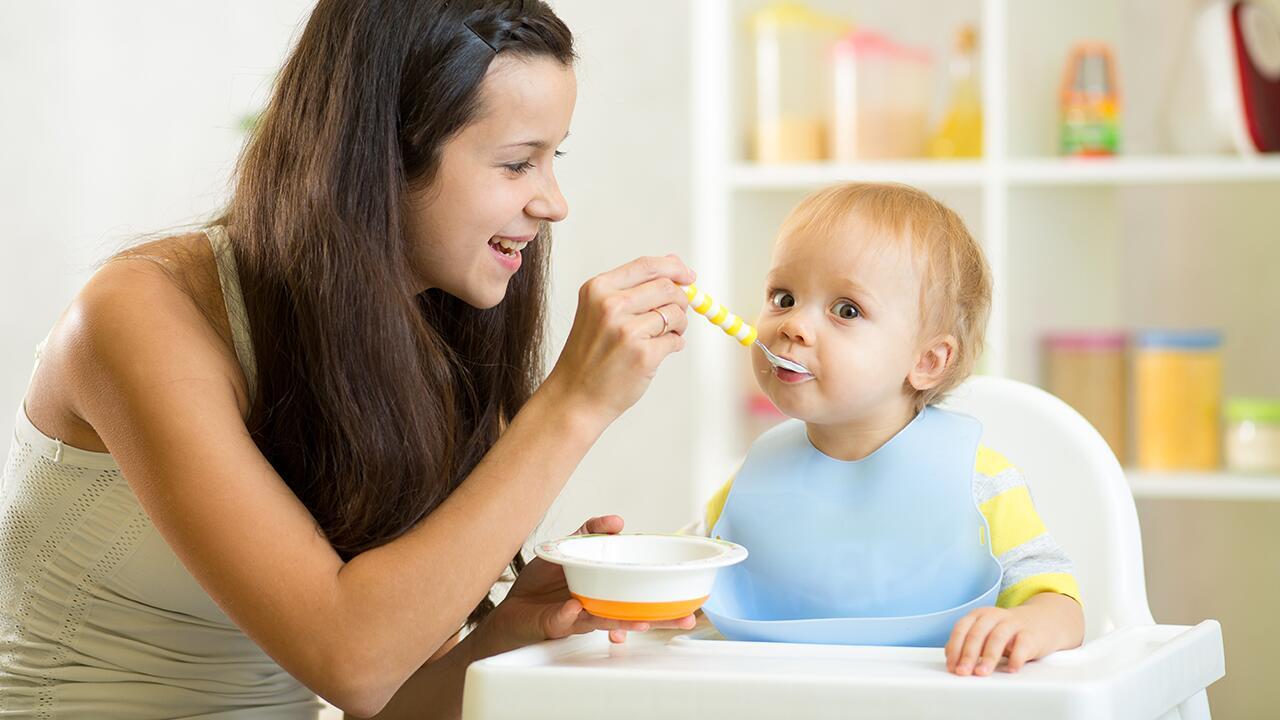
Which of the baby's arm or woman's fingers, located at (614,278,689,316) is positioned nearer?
the baby's arm

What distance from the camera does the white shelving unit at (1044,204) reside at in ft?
8.07

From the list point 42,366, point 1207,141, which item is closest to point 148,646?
point 42,366

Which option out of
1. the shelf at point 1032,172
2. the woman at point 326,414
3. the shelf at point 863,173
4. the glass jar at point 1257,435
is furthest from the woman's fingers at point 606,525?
the glass jar at point 1257,435

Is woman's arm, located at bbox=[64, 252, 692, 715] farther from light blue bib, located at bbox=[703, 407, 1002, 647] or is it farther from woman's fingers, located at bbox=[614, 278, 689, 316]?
light blue bib, located at bbox=[703, 407, 1002, 647]

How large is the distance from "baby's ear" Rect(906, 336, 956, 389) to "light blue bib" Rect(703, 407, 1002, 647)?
3cm

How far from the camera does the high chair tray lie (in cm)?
85

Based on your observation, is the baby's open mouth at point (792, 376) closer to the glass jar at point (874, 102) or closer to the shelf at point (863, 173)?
the shelf at point (863, 173)

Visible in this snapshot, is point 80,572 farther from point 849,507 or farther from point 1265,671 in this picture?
point 1265,671

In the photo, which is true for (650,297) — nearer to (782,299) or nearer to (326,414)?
(782,299)

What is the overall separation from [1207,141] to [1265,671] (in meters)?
1.08

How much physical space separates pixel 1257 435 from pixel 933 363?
1.42m

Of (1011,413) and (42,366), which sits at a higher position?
(42,366)

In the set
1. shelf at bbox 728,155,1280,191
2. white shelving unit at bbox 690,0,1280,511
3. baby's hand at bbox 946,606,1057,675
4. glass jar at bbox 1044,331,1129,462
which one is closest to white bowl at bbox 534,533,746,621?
baby's hand at bbox 946,606,1057,675

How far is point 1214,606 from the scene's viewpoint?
2770 millimetres
